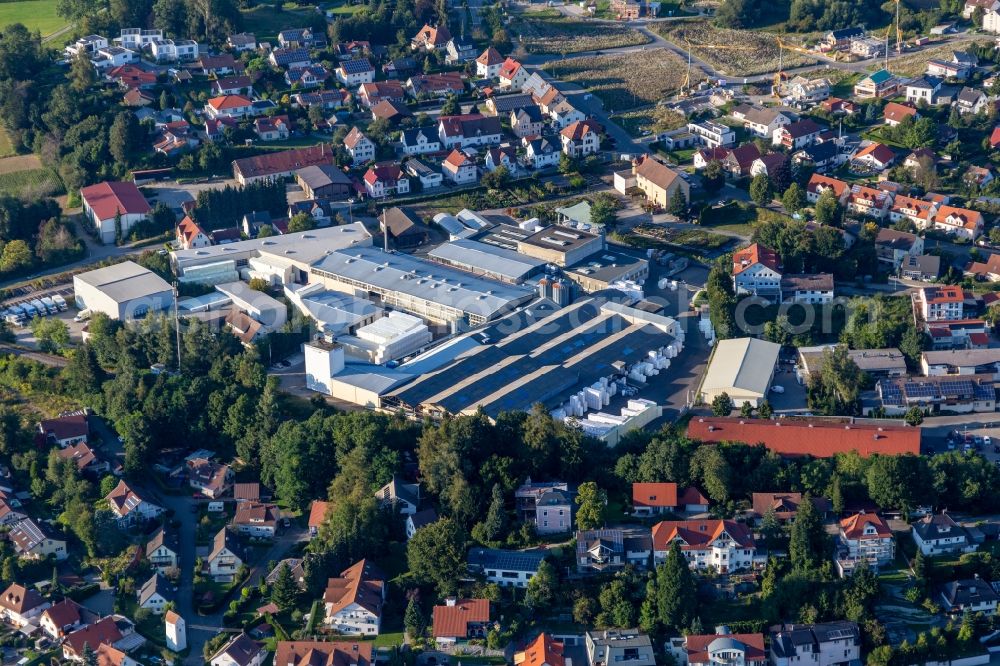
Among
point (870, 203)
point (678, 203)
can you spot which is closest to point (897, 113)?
point (870, 203)

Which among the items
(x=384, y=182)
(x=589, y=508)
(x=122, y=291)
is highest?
(x=384, y=182)

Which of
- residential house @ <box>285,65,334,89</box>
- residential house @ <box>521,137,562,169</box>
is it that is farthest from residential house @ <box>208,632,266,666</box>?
residential house @ <box>285,65,334,89</box>

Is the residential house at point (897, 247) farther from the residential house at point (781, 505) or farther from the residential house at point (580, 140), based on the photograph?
the residential house at point (781, 505)

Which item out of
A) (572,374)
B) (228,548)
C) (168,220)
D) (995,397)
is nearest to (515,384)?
(572,374)

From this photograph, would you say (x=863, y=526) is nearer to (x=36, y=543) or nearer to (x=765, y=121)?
(x=36, y=543)

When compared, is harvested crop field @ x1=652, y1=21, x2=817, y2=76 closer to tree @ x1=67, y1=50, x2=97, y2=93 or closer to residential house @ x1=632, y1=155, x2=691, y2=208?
residential house @ x1=632, y1=155, x2=691, y2=208

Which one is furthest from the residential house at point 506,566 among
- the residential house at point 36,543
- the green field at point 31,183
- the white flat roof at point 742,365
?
the green field at point 31,183
